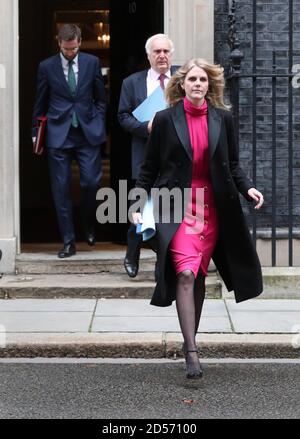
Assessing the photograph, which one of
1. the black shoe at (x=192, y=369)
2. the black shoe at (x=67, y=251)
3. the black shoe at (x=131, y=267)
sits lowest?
the black shoe at (x=192, y=369)

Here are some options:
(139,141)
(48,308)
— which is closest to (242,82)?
(139,141)

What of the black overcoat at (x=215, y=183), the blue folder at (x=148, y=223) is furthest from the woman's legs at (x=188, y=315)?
the blue folder at (x=148, y=223)

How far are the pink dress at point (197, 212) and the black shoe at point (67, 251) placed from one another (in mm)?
2939

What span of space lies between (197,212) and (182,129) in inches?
20.6

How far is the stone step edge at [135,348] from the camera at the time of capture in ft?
23.9

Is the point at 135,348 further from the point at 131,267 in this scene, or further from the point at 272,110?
the point at 272,110

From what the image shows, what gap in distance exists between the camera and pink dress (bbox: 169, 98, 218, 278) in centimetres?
653

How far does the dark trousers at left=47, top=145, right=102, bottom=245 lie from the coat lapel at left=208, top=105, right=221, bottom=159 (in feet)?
9.33

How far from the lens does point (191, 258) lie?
21.4 ft

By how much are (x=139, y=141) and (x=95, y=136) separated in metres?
0.65

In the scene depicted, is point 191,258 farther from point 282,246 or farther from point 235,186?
point 282,246

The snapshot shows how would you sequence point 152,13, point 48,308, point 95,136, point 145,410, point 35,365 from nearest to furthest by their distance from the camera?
1. point 145,410
2. point 35,365
3. point 48,308
4. point 95,136
5. point 152,13

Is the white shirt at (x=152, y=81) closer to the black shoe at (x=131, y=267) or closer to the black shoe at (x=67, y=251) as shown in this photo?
the black shoe at (x=131, y=267)

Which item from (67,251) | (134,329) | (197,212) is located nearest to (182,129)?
(197,212)
